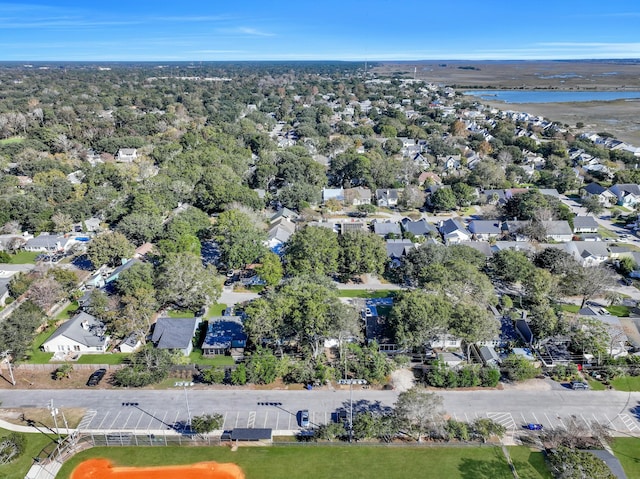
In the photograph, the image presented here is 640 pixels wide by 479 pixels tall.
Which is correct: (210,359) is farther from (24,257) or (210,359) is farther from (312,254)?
(24,257)

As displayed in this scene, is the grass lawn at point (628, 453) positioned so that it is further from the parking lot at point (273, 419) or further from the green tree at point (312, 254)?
the green tree at point (312, 254)

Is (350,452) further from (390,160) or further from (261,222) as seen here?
(390,160)

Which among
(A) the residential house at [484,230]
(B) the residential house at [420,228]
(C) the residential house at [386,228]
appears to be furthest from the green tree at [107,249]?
(A) the residential house at [484,230]

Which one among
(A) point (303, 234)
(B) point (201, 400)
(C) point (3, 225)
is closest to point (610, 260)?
(A) point (303, 234)

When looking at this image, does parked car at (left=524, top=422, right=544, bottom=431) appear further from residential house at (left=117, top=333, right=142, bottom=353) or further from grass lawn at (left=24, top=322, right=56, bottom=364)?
grass lawn at (left=24, top=322, right=56, bottom=364)

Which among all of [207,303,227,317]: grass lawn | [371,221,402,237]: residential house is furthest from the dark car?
[371,221,402,237]: residential house

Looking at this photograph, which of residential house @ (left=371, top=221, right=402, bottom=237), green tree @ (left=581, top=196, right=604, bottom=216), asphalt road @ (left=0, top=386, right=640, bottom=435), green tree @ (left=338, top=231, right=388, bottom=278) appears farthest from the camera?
green tree @ (left=581, top=196, right=604, bottom=216)

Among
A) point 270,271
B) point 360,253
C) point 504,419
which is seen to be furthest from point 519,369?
point 270,271
